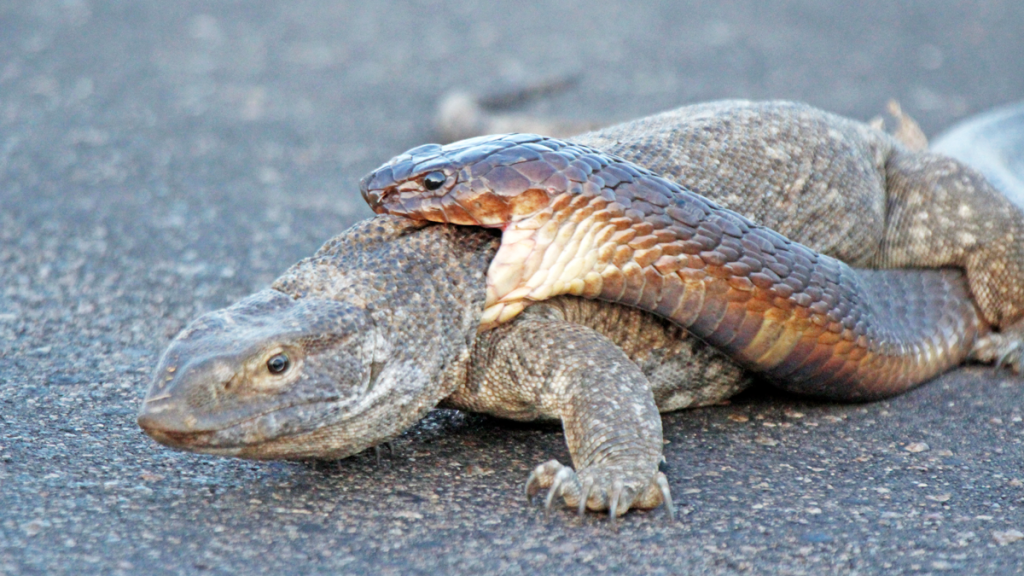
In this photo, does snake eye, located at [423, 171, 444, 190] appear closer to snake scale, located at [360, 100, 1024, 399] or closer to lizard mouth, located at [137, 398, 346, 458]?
snake scale, located at [360, 100, 1024, 399]

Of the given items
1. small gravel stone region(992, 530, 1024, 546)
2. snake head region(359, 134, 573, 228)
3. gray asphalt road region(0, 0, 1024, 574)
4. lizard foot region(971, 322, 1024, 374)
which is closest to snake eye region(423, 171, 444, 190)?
snake head region(359, 134, 573, 228)

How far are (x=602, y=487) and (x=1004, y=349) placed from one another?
2.33 meters

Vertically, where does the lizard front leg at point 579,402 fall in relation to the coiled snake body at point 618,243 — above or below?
below

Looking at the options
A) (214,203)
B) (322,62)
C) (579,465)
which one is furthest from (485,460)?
(322,62)

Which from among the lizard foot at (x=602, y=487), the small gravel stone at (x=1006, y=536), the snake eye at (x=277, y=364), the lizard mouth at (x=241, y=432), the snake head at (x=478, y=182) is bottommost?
the small gravel stone at (x=1006, y=536)

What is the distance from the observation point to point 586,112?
9469 mm

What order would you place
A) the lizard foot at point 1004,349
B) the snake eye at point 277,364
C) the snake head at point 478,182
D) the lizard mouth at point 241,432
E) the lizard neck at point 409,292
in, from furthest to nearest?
the lizard foot at point 1004,349
the snake head at point 478,182
the lizard neck at point 409,292
the snake eye at point 277,364
the lizard mouth at point 241,432

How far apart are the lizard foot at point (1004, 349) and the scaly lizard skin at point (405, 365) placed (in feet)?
4.98

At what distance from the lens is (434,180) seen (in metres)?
3.63

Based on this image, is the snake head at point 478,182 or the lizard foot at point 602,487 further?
the snake head at point 478,182

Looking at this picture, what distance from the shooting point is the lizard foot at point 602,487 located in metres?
3.26

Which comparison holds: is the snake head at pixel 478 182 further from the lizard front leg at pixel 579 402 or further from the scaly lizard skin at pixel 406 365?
the lizard front leg at pixel 579 402

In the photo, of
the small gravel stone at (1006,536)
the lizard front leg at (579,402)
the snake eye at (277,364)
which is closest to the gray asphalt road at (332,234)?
the small gravel stone at (1006,536)

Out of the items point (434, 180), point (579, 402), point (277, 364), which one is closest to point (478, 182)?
point (434, 180)
